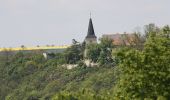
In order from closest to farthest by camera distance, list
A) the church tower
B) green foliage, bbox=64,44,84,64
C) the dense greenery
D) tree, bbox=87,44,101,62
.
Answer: the dense greenery, tree, bbox=87,44,101,62, green foliage, bbox=64,44,84,64, the church tower

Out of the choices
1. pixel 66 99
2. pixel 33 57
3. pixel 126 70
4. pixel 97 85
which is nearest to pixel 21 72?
pixel 33 57

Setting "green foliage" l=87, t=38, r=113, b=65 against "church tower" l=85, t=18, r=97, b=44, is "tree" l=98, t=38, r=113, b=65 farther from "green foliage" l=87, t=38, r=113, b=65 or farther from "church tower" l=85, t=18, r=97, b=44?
"church tower" l=85, t=18, r=97, b=44

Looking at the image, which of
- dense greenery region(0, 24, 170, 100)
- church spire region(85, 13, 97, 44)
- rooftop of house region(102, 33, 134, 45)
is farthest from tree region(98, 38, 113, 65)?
church spire region(85, 13, 97, 44)

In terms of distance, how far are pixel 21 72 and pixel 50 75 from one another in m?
7.89

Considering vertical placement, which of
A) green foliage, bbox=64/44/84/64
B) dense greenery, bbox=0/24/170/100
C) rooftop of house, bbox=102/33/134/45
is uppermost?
rooftop of house, bbox=102/33/134/45

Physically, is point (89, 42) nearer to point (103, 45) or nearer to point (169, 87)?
point (103, 45)

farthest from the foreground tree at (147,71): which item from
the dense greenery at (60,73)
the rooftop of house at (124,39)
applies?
the rooftop of house at (124,39)

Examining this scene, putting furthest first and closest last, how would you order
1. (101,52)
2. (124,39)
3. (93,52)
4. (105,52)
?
1. (124,39)
2. (93,52)
3. (105,52)
4. (101,52)

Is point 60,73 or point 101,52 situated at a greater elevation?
point 101,52

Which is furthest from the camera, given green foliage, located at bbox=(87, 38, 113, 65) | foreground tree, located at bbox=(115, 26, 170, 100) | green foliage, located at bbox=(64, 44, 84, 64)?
green foliage, located at bbox=(64, 44, 84, 64)

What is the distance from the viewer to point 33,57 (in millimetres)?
135375

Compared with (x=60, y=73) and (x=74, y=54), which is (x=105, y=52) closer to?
(x=74, y=54)

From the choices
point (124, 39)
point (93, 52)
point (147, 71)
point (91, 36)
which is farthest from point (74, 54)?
point (147, 71)

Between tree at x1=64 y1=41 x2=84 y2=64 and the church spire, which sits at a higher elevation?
the church spire
